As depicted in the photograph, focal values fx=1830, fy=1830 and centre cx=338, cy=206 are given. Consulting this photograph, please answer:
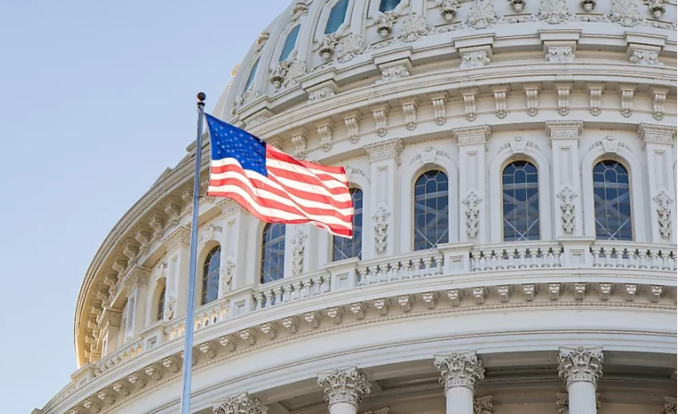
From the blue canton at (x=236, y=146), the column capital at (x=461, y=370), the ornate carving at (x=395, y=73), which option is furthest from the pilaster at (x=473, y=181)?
the blue canton at (x=236, y=146)

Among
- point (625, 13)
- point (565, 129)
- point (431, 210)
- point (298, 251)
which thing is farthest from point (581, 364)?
point (625, 13)

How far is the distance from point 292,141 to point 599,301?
11571mm

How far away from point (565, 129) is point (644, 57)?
12.9 feet

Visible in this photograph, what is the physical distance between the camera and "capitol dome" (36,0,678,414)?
132 ft

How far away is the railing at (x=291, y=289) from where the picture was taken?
141ft

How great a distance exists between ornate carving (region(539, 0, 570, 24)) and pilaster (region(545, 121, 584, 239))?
16.9 feet

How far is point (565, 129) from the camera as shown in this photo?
1800 inches

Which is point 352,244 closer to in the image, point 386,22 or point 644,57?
point 386,22

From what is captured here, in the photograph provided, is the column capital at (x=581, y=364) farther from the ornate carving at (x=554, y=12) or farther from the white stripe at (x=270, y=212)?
the ornate carving at (x=554, y=12)

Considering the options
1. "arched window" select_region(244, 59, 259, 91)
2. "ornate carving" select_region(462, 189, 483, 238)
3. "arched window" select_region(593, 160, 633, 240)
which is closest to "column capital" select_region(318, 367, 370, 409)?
"ornate carving" select_region(462, 189, 483, 238)

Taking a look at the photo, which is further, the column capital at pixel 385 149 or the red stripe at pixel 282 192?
the column capital at pixel 385 149

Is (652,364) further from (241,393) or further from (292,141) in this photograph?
(292,141)

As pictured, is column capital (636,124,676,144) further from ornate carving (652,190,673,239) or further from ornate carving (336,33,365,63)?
ornate carving (336,33,365,63)

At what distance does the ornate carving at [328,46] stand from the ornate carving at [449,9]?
11.0 feet
